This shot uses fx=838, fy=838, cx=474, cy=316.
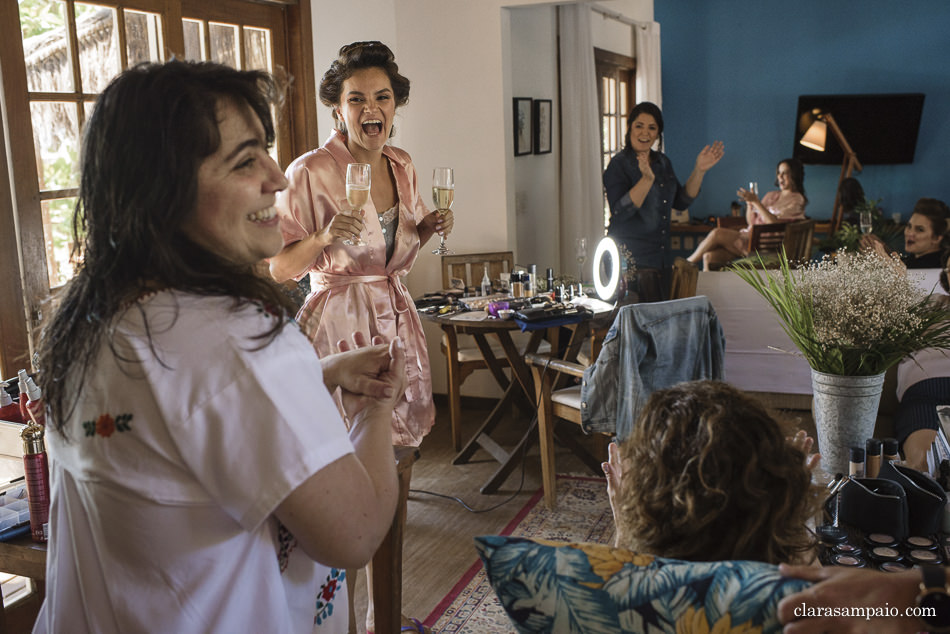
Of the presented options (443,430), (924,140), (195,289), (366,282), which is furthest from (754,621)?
(924,140)

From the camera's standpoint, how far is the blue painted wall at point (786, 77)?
24.1ft

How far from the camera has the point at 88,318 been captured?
2.98 ft

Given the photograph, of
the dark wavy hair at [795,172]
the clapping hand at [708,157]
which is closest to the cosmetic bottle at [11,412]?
the clapping hand at [708,157]

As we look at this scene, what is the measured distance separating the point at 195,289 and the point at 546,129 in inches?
196

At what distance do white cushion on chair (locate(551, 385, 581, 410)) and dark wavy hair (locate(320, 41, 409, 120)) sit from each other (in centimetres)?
140

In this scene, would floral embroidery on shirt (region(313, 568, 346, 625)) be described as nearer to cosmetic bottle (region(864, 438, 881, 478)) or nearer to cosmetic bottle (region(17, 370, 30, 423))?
cosmetic bottle (region(17, 370, 30, 423))

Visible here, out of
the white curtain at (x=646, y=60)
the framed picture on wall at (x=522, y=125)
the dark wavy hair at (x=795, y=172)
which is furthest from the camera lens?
the white curtain at (x=646, y=60)

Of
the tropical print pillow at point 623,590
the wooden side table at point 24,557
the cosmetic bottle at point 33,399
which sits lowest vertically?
the wooden side table at point 24,557

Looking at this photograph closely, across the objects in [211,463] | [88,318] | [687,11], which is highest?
[687,11]

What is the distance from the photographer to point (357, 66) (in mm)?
2564

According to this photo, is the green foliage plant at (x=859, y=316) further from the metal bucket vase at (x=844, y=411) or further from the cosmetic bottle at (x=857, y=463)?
the cosmetic bottle at (x=857, y=463)

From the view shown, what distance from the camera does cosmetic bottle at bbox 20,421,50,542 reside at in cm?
154

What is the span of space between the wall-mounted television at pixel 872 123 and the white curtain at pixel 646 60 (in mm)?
1472

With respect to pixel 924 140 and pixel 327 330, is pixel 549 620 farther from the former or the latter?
pixel 924 140
